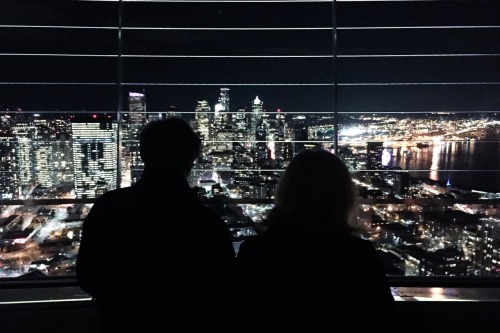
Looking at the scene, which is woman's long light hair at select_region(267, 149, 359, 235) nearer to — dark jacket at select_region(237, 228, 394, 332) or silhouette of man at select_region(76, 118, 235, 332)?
dark jacket at select_region(237, 228, 394, 332)

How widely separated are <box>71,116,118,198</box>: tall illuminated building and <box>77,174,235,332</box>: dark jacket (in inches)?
47.0

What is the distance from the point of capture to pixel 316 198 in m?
1.15

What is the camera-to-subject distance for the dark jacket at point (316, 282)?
110cm

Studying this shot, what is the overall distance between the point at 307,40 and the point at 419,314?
164cm

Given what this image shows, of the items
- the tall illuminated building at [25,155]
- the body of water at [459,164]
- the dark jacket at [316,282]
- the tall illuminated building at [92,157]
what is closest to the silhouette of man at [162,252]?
the dark jacket at [316,282]

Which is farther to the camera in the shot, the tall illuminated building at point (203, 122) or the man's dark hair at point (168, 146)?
the tall illuminated building at point (203, 122)

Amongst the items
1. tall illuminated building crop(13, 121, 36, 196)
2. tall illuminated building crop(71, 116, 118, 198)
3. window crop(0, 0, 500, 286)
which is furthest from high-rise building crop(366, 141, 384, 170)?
tall illuminated building crop(13, 121, 36, 196)

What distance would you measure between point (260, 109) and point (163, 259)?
152cm

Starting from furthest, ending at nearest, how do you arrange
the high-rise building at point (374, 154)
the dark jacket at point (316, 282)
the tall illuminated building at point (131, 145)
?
the high-rise building at point (374, 154) → the tall illuminated building at point (131, 145) → the dark jacket at point (316, 282)

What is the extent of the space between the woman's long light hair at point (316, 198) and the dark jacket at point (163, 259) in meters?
0.19

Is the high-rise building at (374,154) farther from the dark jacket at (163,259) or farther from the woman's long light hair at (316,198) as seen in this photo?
the dark jacket at (163,259)

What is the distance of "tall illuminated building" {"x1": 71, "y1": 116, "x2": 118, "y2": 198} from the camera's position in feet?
7.67

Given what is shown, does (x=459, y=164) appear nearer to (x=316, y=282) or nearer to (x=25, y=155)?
(x=316, y=282)

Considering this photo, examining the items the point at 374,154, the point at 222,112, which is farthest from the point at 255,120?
the point at 374,154
